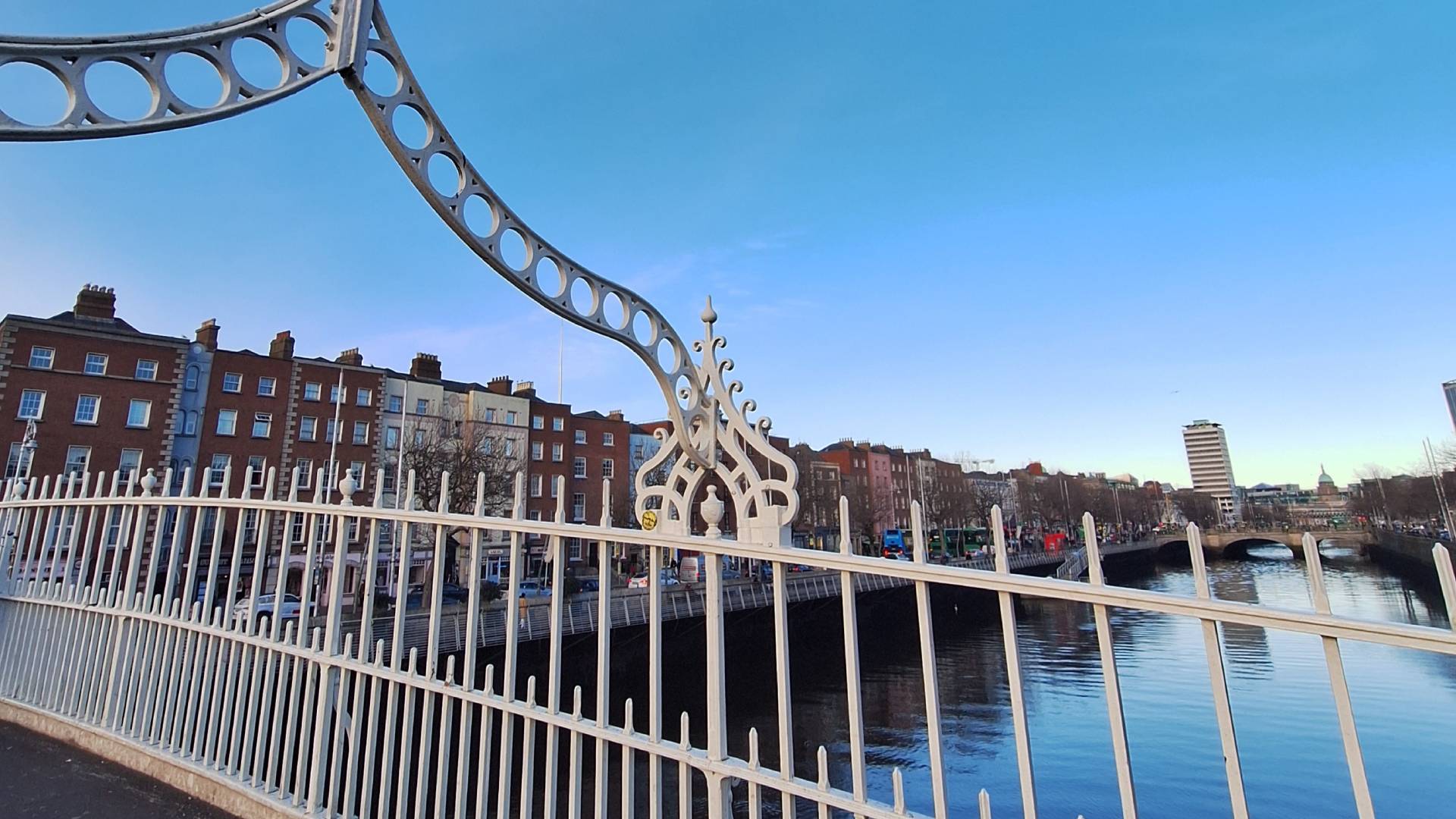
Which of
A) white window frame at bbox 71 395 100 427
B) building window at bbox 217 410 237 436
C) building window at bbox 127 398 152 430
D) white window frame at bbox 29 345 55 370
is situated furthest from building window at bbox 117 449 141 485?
white window frame at bbox 29 345 55 370

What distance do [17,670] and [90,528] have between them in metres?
2.43

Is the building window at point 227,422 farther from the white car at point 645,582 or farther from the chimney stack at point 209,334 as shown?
the white car at point 645,582

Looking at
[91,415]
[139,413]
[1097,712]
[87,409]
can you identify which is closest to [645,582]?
[1097,712]

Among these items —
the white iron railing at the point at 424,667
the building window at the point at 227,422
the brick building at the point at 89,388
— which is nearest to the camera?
the white iron railing at the point at 424,667

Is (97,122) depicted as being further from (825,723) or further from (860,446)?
(860,446)

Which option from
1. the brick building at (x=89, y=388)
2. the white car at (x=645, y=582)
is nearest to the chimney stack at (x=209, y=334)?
the brick building at (x=89, y=388)

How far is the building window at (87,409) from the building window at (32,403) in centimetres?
100

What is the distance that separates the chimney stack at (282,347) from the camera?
3297cm

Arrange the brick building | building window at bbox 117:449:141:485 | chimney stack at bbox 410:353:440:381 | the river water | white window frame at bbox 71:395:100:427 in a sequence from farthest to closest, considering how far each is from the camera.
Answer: chimney stack at bbox 410:353:440:381
building window at bbox 117:449:141:485
white window frame at bbox 71:395:100:427
the brick building
the river water

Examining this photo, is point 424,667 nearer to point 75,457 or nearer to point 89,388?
point 75,457

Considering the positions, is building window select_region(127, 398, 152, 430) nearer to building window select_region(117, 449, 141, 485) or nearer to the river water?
building window select_region(117, 449, 141, 485)

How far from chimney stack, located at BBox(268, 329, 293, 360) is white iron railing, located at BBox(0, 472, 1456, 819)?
30.0 m

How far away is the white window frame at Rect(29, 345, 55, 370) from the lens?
26.6m

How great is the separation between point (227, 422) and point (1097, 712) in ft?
119
